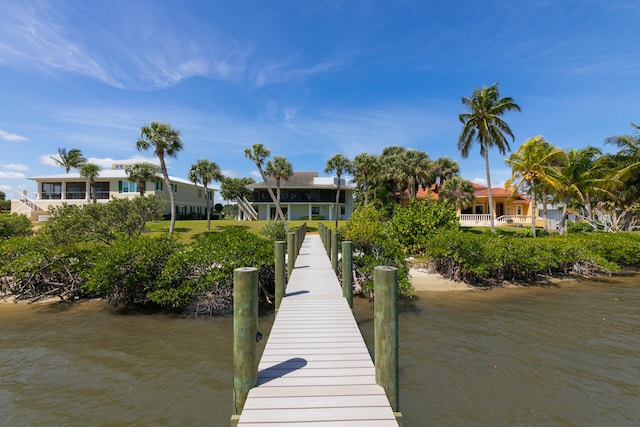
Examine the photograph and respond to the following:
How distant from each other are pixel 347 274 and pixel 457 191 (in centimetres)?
3062

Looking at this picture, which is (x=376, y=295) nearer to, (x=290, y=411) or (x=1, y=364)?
(x=290, y=411)

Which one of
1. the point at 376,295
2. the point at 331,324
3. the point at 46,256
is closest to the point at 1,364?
the point at 46,256

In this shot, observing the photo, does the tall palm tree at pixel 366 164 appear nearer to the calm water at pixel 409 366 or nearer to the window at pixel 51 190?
the calm water at pixel 409 366

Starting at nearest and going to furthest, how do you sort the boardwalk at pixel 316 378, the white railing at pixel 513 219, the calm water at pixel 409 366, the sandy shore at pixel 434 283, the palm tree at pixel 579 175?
the boardwalk at pixel 316 378
the calm water at pixel 409 366
the sandy shore at pixel 434 283
the palm tree at pixel 579 175
the white railing at pixel 513 219

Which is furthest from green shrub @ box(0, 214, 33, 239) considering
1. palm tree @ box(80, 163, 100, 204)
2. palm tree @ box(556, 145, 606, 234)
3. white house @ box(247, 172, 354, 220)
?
palm tree @ box(556, 145, 606, 234)

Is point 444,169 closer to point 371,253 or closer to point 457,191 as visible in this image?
point 457,191

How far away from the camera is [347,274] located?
25.6ft

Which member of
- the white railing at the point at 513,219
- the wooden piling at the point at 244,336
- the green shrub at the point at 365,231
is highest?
the white railing at the point at 513,219

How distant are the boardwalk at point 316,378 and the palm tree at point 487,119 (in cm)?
2739

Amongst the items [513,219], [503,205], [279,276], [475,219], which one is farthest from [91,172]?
[503,205]

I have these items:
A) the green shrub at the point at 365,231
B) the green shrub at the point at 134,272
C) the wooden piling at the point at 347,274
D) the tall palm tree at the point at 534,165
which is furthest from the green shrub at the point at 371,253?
the tall palm tree at the point at 534,165

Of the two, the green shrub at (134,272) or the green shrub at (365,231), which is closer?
the green shrub at (134,272)

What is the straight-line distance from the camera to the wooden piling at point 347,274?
302 inches

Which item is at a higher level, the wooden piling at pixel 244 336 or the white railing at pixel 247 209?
the white railing at pixel 247 209
